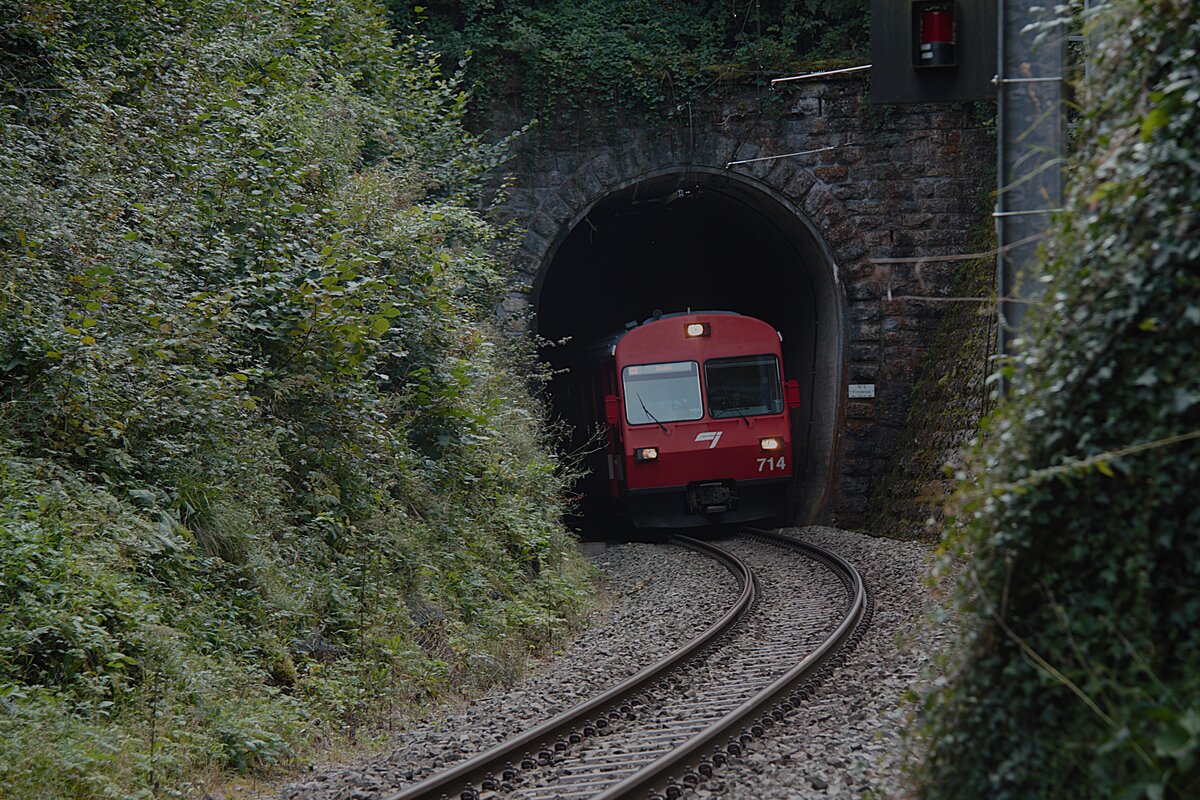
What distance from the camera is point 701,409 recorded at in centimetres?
1602

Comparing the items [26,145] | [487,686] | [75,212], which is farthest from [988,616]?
[26,145]

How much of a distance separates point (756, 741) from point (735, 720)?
0.63ft

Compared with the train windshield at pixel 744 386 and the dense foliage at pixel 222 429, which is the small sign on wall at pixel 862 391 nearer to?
the train windshield at pixel 744 386

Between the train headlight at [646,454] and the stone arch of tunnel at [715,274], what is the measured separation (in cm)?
253

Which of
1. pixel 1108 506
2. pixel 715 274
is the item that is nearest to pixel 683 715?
pixel 1108 506

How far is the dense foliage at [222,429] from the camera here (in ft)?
18.2

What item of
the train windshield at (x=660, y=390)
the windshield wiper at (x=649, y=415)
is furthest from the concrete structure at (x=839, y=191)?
the windshield wiper at (x=649, y=415)

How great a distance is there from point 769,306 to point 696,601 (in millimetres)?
11883

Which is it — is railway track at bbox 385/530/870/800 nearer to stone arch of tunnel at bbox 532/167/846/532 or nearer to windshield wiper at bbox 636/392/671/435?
windshield wiper at bbox 636/392/671/435

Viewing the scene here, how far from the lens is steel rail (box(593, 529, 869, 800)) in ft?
16.5

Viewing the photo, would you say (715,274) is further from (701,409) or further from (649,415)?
(649,415)

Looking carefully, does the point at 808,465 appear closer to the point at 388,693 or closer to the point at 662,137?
the point at 662,137

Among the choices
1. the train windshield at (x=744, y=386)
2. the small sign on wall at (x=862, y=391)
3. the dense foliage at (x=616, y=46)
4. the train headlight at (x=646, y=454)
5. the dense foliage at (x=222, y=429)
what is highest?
the dense foliage at (x=616, y=46)

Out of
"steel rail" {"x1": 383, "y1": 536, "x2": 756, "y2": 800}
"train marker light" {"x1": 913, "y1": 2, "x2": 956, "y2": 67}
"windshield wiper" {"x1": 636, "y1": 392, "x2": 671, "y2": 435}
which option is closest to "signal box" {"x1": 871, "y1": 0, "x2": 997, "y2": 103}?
"train marker light" {"x1": 913, "y1": 2, "x2": 956, "y2": 67}
